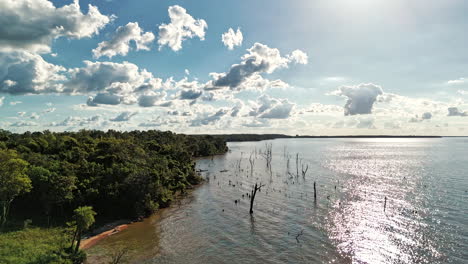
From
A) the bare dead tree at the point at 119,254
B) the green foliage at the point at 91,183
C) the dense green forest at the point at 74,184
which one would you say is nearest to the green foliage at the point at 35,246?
the dense green forest at the point at 74,184

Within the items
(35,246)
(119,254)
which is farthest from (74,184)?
(119,254)

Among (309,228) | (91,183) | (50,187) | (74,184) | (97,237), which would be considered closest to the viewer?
(97,237)

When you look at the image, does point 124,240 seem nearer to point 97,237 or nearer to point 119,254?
point 97,237

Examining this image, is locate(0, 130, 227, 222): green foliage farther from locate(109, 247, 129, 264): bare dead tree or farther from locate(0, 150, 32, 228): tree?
locate(109, 247, 129, 264): bare dead tree

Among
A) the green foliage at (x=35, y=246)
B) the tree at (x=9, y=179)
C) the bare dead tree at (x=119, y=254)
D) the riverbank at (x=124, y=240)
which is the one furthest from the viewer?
the riverbank at (x=124, y=240)

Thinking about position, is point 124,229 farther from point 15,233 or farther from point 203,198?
point 203,198

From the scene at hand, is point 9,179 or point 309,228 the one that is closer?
point 9,179

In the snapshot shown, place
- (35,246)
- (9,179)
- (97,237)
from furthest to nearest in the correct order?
(97,237) → (9,179) → (35,246)

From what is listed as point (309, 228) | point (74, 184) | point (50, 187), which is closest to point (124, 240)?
point (74, 184)

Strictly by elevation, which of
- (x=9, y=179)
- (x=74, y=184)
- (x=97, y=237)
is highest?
(x=9, y=179)

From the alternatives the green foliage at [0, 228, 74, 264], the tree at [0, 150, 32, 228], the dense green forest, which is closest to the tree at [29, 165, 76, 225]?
the dense green forest

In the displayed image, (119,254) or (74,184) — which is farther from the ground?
(74,184)

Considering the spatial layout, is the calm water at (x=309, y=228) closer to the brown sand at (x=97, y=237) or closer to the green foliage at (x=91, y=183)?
the brown sand at (x=97, y=237)
